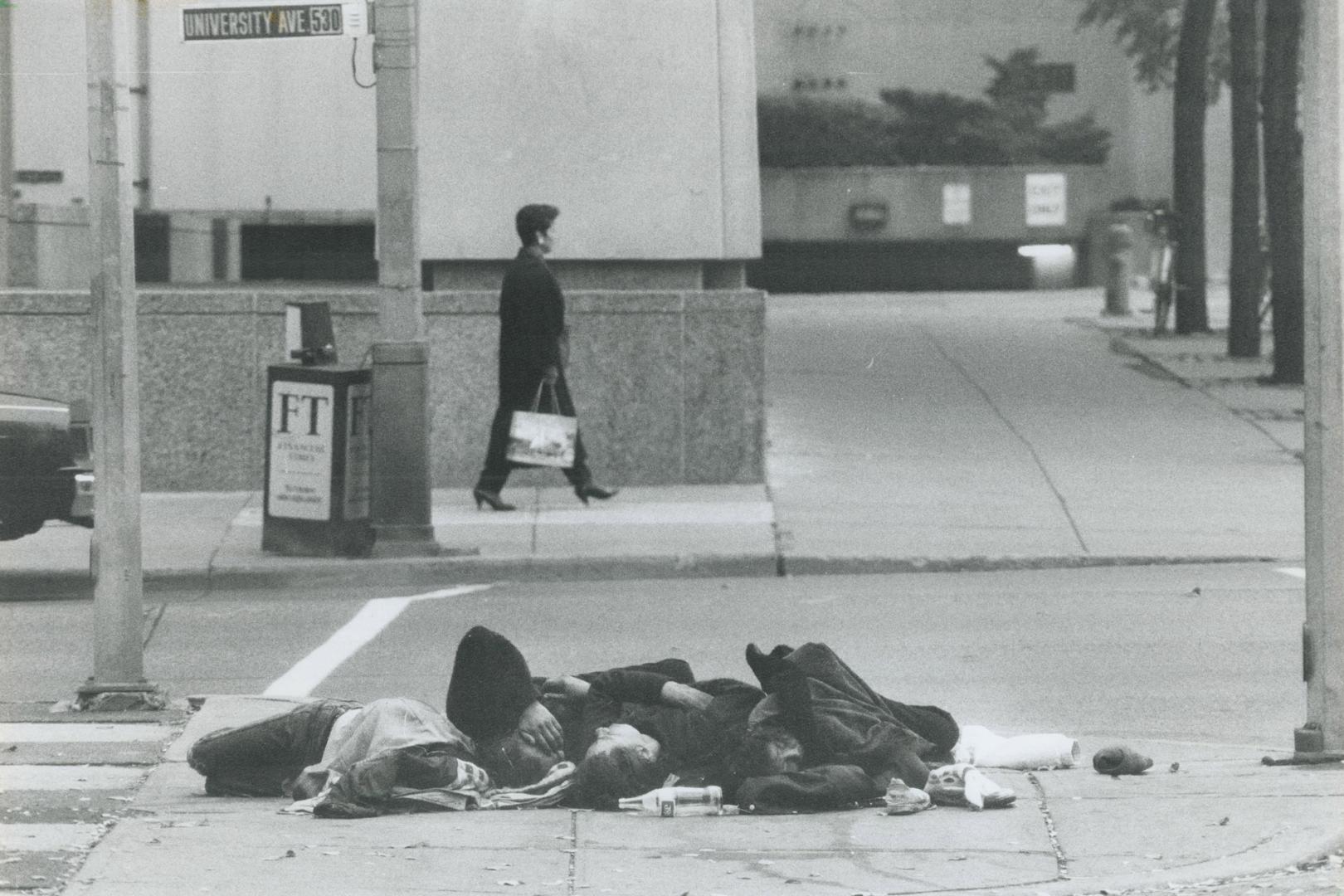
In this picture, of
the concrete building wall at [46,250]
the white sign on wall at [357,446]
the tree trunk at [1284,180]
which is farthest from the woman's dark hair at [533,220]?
the tree trunk at [1284,180]

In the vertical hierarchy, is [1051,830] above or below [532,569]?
below

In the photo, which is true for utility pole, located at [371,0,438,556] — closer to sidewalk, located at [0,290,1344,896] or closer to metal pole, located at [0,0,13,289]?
sidewalk, located at [0,290,1344,896]

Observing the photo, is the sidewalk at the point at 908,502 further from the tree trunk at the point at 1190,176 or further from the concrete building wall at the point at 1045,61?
the concrete building wall at the point at 1045,61

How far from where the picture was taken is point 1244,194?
928 inches

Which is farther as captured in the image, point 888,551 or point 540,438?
point 540,438

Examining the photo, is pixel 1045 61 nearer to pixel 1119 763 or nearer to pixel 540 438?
pixel 540 438

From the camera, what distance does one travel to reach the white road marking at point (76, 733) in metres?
7.96

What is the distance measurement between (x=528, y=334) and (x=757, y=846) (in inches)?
297

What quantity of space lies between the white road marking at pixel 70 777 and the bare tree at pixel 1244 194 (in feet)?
57.4

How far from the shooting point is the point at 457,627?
35.2ft

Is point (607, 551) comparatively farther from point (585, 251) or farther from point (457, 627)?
point (585, 251)

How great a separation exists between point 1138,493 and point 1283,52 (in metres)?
8.37

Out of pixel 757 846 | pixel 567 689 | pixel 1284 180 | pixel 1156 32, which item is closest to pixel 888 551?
pixel 567 689

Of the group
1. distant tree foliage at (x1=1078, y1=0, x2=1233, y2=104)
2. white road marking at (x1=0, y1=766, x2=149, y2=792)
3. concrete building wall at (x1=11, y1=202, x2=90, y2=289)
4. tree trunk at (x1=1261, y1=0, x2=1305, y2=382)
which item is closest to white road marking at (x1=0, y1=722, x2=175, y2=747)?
white road marking at (x1=0, y1=766, x2=149, y2=792)
